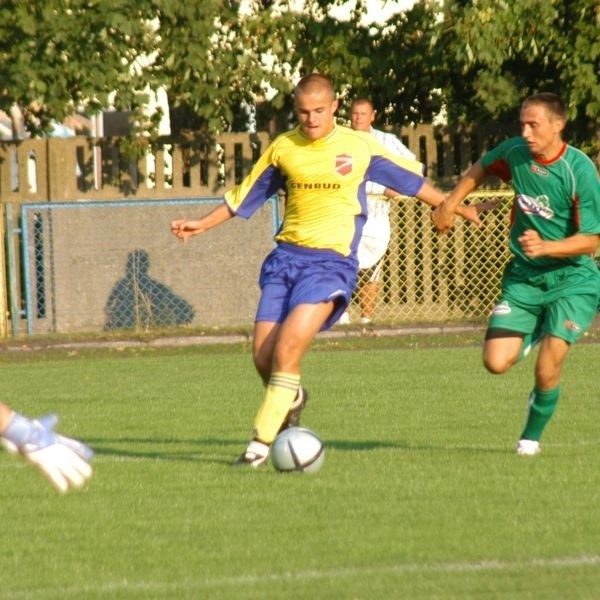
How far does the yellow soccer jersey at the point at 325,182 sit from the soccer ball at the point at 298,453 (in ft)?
3.97

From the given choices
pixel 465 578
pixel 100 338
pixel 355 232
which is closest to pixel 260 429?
pixel 355 232

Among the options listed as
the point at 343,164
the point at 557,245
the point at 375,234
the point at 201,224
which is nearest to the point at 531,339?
the point at 557,245

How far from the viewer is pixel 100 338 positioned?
1992cm

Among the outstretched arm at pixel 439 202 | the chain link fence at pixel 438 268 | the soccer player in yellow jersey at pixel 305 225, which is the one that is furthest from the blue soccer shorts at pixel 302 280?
the chain link fence at pixel 438 268

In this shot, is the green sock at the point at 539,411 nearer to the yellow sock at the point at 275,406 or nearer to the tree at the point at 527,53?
the yellow sock at the point at 275,406

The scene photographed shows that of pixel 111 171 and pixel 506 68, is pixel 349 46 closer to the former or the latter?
pixel 506 68

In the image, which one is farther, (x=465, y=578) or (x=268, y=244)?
(x=268, y=244)

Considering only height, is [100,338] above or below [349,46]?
below

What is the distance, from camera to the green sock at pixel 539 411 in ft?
33.1

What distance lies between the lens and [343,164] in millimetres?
10172

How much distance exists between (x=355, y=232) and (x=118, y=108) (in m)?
10.3

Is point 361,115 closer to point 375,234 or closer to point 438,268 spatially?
point 375,234

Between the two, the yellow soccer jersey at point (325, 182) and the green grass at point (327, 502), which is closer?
the green grass at point (327, 502)

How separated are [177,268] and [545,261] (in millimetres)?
11129
